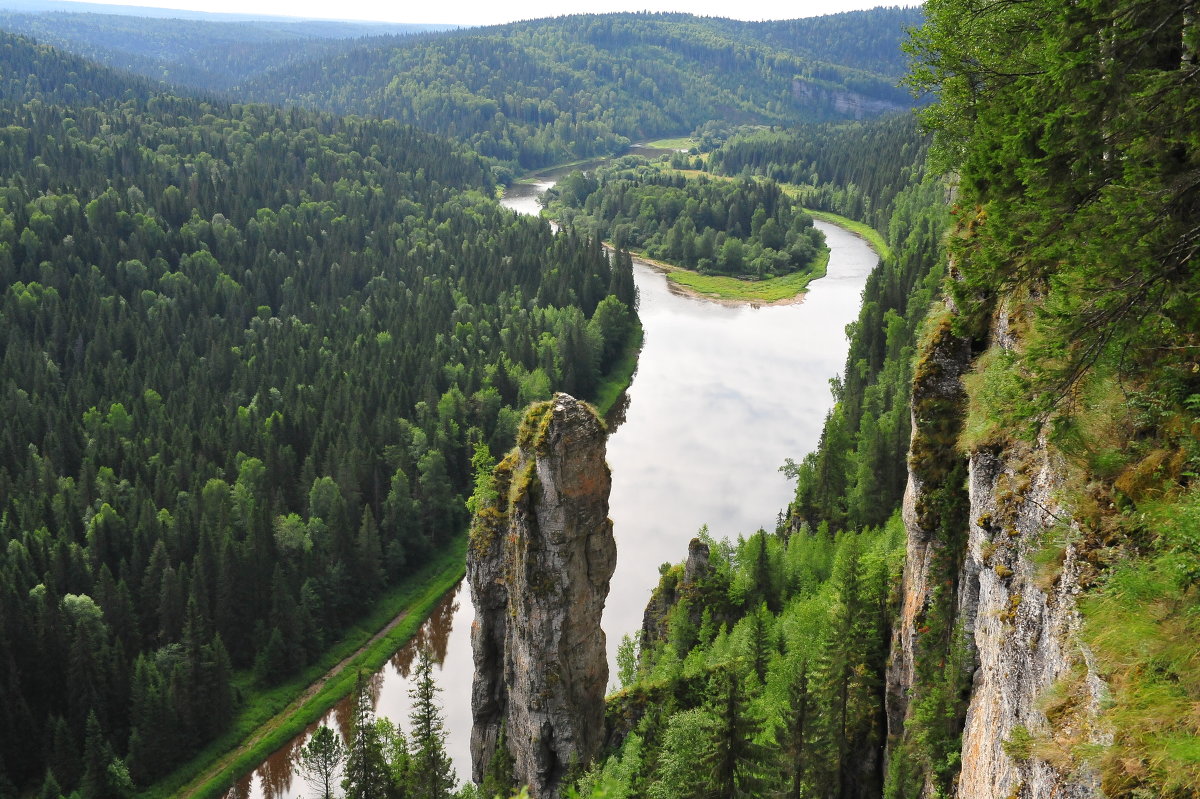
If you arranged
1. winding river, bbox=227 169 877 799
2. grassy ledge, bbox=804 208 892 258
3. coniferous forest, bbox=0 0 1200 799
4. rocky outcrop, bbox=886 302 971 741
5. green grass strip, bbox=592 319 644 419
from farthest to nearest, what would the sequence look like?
grassy ledge, bbox=804 208 892 258 < green grass strip, bbox=592 319 644 419 < winding river, bbox=227 169 877 799 < rocky outcrop, bbox=886 302 971 741 < coniferous forest, bbox=0 0 1200 799

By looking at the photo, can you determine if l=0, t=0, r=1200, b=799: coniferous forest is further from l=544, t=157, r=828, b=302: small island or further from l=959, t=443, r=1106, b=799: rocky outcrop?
l=544, t=157, r=828, b=302: small island

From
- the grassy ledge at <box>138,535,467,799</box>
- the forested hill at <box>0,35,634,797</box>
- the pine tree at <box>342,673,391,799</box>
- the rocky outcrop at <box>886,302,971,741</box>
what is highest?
the rocky outcrop at <box>886,302,971,741</box>

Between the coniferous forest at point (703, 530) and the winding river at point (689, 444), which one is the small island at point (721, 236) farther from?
the winding river at point (689, 444)

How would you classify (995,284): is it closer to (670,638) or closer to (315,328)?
(670,638)

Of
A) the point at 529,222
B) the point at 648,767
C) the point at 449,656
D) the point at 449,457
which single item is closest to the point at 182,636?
the point at 449,656

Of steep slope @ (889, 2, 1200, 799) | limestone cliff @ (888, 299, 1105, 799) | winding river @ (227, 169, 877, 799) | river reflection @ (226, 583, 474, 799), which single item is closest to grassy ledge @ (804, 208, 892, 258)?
winding river @ (227, 169, 877, 799)
